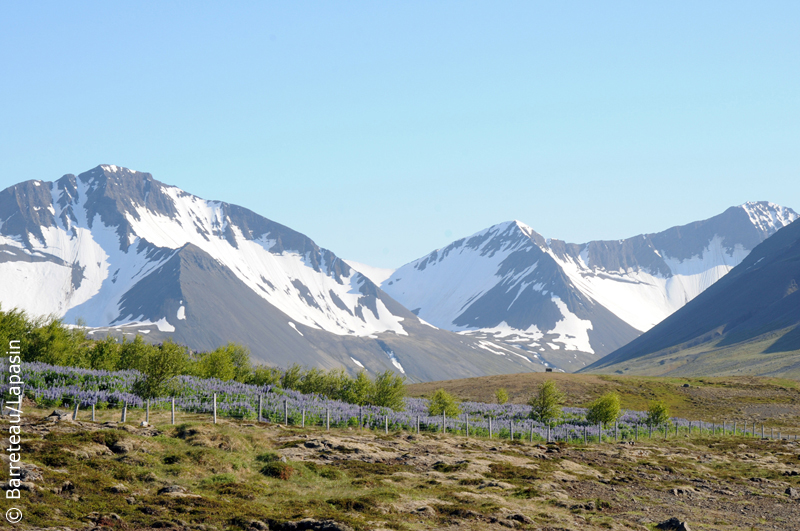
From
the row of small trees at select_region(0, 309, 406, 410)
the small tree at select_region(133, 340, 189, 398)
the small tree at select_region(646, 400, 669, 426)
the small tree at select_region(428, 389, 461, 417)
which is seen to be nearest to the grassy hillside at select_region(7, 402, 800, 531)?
the small tree at select_region(133, 340, 189, 398)

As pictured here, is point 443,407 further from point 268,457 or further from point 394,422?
point 268,457

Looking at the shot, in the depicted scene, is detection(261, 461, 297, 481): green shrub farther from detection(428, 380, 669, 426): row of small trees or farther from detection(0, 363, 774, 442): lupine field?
detection(428, 380, 669, 426): row of small trees

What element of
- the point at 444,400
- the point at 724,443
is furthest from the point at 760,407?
the point at 444,400

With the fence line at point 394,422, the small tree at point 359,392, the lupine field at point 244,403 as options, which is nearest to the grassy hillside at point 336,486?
the lupine field at point 244,403

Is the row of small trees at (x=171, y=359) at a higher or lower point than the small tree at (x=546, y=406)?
higher

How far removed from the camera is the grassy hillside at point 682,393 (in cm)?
13975

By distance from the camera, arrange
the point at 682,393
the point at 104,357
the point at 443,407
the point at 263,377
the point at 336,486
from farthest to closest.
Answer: the point at 682,393 < the point at 263,377 < the point at 443,407 < the point at 104,357 < the point at 336,486

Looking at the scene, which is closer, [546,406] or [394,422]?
[394,422]

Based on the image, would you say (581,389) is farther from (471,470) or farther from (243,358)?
(471,470)

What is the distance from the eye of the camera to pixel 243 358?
106 meters

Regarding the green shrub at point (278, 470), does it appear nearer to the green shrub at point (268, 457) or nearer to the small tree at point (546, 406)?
the green shrub at point (268, 457)

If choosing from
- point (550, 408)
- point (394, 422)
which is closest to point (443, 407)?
point (550, 408)

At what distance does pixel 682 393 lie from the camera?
166500 mm

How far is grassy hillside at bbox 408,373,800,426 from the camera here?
13975 centimetres
